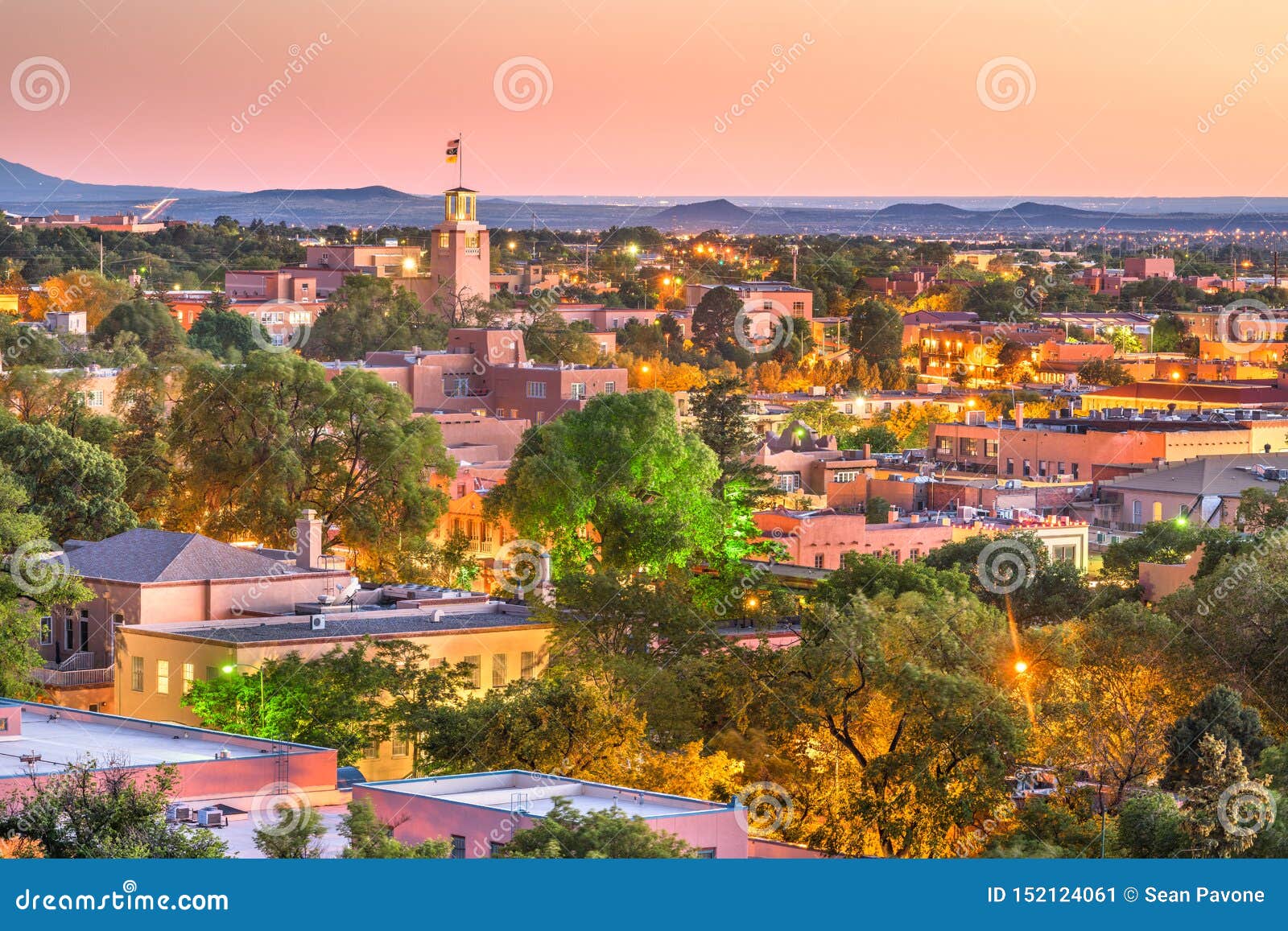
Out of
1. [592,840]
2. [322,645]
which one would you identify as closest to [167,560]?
[322,645]

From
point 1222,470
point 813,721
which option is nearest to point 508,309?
point 1222,470

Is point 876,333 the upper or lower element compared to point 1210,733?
upper

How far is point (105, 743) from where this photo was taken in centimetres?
2245

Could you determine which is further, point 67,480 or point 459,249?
point 459,249

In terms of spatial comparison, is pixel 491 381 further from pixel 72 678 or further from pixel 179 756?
pixel 179 756

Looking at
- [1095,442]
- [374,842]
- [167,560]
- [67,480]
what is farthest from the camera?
[1095,442]

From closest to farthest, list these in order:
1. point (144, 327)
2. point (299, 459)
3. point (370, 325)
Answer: point (299, 459), point (144, 327), point (370, 325)

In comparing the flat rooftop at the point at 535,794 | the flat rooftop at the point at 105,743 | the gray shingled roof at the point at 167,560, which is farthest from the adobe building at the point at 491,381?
the flat rooftop at the point at 535,794

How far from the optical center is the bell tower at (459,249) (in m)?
96.1

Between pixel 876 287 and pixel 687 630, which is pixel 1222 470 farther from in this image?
pixel 876 287

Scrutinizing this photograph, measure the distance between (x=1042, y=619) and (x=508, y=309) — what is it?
58.8 metres

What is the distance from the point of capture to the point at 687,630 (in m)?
32.5

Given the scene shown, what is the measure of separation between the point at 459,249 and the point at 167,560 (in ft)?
210

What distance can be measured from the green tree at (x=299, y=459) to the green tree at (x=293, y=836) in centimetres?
2221
